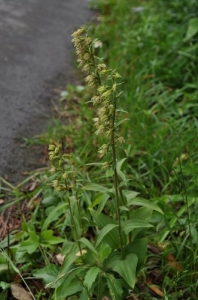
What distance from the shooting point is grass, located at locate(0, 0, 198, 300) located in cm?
194

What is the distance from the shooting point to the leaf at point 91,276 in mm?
1567

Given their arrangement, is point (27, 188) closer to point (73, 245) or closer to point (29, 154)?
point (29, 154)

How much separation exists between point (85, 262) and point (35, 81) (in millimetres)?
1866

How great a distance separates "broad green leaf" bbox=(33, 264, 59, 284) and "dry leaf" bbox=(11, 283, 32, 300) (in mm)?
77

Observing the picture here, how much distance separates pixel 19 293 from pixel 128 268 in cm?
48

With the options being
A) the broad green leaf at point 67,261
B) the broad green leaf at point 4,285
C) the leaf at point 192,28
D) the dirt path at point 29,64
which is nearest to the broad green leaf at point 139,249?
the broad green leaf at point 67,261

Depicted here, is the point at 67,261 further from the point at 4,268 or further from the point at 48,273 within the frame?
the point at 4,268

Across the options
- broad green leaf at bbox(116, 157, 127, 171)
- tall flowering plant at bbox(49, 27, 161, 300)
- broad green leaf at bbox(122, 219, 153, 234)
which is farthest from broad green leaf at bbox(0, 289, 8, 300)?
broad green leaf at bbox(116, 157, 127, 171)

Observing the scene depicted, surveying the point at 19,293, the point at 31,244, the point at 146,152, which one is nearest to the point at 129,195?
the point at 31,244

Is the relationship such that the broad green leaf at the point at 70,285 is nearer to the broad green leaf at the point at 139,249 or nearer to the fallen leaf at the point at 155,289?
the broad green leaf at the point at 139,249

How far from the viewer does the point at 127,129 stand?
2795 millimetres

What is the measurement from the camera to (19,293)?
72.0 inches

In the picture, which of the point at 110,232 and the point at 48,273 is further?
the point at 48,273

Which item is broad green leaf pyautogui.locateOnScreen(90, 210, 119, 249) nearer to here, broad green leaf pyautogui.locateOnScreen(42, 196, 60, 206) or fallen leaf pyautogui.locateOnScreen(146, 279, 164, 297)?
fallen leaf pyautogui.locateOnScreen(146, 279, 164, 297)
